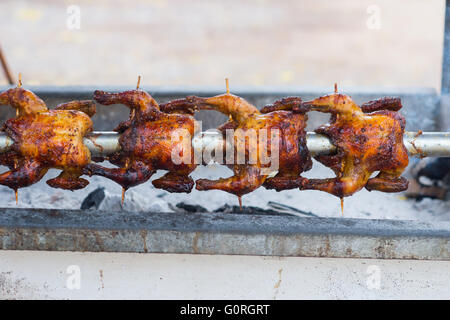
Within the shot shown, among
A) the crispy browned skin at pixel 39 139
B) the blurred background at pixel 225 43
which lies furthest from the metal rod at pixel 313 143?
the blurred background at pixel 225 43

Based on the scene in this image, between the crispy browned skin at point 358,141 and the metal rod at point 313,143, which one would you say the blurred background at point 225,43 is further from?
the crispy browned skin at point 358,141

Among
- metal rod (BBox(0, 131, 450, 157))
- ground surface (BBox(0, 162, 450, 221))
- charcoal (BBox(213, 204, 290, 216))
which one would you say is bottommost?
ground surface (BBox(0, 162, 450, 221))

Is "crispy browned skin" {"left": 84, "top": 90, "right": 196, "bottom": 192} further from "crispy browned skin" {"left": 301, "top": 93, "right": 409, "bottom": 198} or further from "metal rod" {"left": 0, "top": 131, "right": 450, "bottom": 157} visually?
"crispy browned skin" {"left": 301, "top": 93, "right": 409, "bottom": 198}

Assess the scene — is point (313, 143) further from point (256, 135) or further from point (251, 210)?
point (251, 210)

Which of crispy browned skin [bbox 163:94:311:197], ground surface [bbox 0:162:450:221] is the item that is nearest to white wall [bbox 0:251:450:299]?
crispy browned skin [bbox 163:94:311:197]

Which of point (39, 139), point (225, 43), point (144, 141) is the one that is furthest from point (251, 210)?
point (225, 43)
